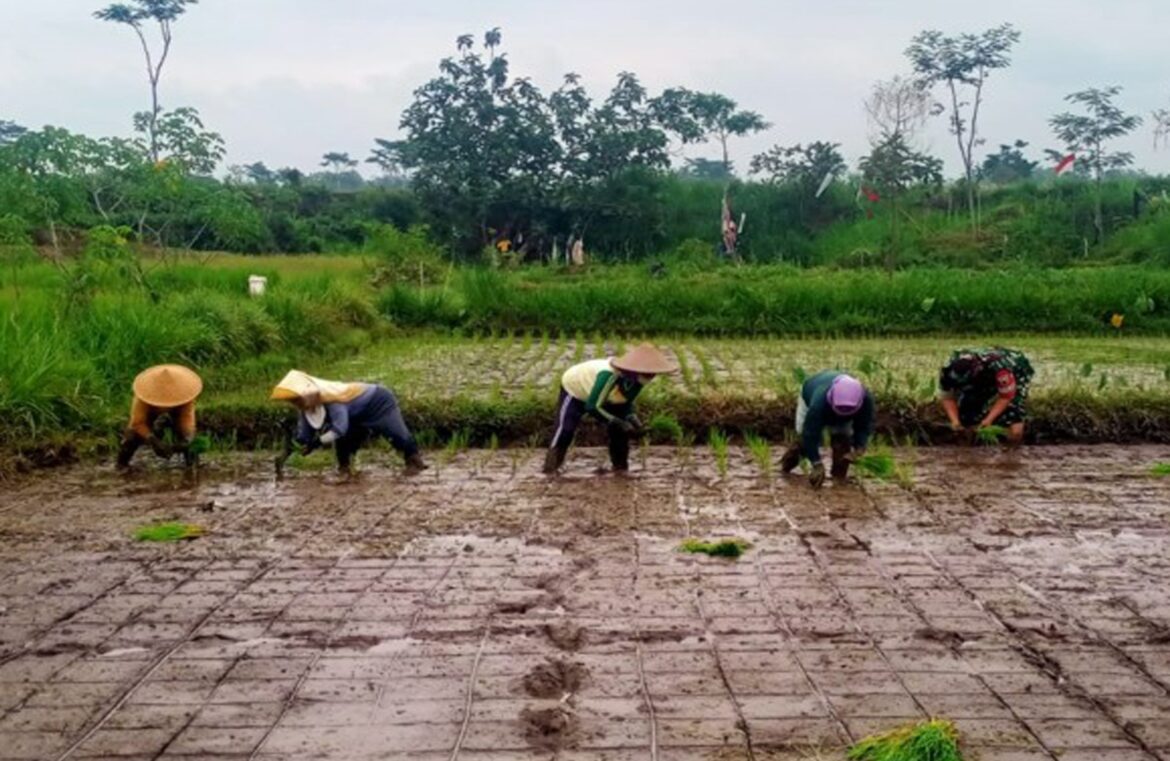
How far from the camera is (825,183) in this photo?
99.8ft

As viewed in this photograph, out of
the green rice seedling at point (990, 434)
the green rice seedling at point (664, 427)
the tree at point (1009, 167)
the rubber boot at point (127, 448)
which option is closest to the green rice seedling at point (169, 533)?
the rubber boot at point (127, 448)

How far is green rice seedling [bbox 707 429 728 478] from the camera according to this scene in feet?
28.2

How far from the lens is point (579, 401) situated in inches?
336

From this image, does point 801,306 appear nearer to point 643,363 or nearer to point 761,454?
point 761,454

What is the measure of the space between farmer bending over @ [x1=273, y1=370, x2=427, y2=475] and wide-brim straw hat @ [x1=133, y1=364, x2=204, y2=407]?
68 centimetres

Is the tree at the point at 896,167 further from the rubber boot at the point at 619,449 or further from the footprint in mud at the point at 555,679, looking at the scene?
the footprint in mud at the point at 555,679

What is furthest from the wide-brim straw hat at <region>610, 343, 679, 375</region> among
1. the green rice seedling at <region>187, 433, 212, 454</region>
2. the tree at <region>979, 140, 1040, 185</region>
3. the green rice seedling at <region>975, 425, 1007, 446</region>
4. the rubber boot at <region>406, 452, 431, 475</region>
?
the tree at <region>979, 140, 1040, 185</region>

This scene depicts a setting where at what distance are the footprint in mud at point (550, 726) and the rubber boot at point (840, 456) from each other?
170 inches

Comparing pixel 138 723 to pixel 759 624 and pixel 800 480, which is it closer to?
pixel 759 624

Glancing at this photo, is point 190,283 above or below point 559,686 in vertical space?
above

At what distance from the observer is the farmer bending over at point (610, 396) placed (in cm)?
822

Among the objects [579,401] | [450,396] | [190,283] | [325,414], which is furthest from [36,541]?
[190,283]

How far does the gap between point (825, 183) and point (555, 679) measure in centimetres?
2733

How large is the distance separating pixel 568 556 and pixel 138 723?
2563mm
